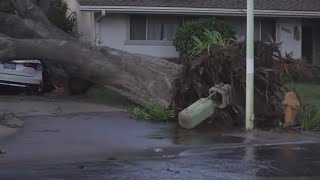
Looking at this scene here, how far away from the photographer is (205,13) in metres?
24.8

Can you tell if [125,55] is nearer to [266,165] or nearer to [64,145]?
[64,145]

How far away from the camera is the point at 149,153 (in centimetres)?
1053

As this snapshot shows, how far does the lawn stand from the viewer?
16844 mm

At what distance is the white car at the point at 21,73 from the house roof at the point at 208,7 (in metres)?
4.14

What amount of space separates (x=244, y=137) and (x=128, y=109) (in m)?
4.77

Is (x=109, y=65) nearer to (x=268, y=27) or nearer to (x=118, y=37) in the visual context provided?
(x=118, y=37)

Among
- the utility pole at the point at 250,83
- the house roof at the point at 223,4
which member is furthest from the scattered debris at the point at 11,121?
the house roof at the point at 223,4

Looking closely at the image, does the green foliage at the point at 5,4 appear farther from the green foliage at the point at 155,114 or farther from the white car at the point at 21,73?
the green foliage at the point at 155,114

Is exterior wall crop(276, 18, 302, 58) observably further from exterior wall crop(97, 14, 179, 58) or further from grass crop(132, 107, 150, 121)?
grass crop(132, 107, 150, 121)

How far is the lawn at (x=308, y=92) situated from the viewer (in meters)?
16.8

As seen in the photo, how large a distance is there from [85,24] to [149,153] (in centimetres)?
1663

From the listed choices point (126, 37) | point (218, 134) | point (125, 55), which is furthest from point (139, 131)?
point (126, 37)

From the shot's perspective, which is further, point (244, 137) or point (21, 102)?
point (21, 102)

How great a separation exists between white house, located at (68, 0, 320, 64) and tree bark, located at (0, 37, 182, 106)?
7.48 metres
